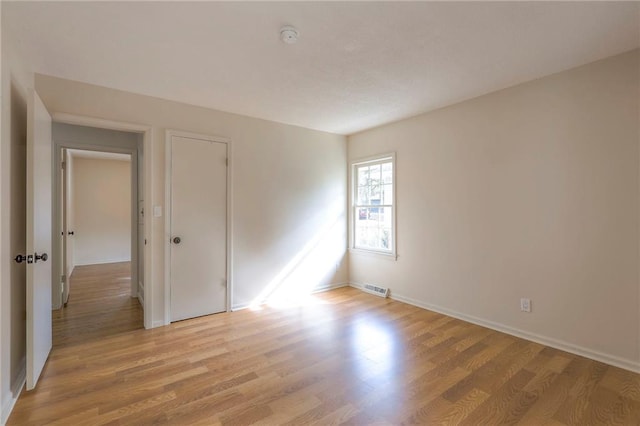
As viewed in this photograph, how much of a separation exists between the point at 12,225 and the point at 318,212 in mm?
3299

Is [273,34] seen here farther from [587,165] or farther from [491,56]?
[587,165]

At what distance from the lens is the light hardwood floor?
1839mm

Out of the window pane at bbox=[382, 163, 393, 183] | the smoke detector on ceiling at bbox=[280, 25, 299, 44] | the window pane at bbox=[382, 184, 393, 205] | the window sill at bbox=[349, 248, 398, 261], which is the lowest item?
the window sill at bbox=[349, 248, 398, 261]

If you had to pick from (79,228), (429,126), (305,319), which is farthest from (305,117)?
(79,228)

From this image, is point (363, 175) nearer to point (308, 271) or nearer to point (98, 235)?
point (308, 271)

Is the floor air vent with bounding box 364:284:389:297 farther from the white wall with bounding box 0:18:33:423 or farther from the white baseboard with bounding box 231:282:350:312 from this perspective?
the white wall with bounding box 0:18:33:423

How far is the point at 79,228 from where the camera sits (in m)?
6.98

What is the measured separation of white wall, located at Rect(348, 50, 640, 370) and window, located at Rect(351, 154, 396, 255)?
1.19ft

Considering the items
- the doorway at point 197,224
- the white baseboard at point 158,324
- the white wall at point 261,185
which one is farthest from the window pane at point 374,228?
the white baseboard at point 158,324

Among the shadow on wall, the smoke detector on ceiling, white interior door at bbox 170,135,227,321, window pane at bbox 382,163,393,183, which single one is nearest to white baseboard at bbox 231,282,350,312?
the shadow on wall

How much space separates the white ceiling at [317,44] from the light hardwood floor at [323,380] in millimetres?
2467

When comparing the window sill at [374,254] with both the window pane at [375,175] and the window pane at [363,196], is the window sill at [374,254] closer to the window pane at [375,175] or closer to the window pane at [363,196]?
the window pane at [363,196]

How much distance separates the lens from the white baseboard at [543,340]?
237cm

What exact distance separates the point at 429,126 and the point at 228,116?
251 centimetres
